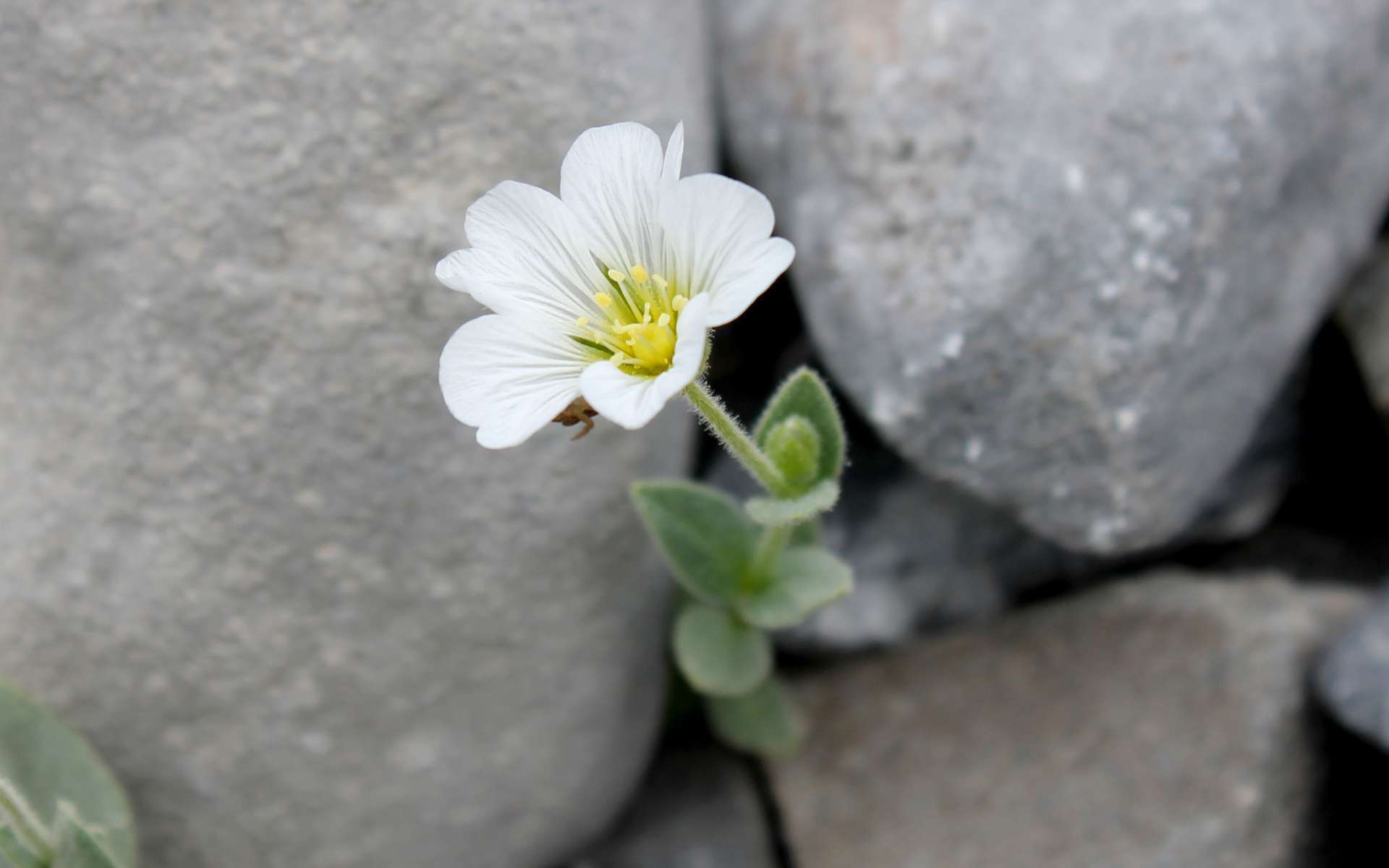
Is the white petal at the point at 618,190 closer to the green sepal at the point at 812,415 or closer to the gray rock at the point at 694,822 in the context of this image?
the green sepal at the point at 812,415

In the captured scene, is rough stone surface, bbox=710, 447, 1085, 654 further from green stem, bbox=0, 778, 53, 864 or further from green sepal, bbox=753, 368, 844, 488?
green stem, bbox=0, 778, 53, 864

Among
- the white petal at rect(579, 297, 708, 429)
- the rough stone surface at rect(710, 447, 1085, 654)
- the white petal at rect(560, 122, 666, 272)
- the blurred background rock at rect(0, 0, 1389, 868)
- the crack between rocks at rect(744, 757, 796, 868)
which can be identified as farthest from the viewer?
the crack between rocks at rect(744, 757, 796, 868)

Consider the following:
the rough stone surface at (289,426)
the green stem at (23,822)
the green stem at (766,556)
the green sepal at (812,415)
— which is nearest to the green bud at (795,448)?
the green sepal at (812,415)

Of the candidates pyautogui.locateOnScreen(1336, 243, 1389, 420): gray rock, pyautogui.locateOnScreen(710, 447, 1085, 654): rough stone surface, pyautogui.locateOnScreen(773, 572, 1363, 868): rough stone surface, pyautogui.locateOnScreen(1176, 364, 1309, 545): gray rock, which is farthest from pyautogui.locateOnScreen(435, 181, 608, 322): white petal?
pyautogui.locateOnScreen(1336, 243, 1389, 420): gray rock

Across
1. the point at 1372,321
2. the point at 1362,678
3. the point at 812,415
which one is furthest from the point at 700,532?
the point at 1372,321

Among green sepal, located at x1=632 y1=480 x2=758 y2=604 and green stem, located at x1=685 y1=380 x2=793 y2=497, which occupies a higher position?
green stem, located at x1=685 y1=380 x2=793 y2=497

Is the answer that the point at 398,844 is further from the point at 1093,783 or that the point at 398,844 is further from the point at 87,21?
the point at 87,21

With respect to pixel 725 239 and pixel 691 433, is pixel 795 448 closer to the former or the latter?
pixel 725 239

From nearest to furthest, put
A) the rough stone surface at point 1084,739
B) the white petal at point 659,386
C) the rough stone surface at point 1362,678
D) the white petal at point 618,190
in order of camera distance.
Answer: the white petal at point 659,386, the white petal at point 618,190, the rough stone surface at point 1362,678, the rough stone surface at point 1084,739
